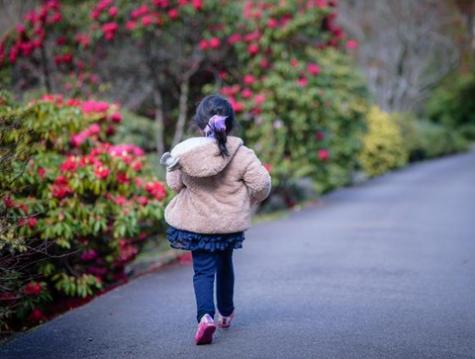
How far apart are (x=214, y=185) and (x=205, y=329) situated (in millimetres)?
971

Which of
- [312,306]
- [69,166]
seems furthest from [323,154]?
[312,306]

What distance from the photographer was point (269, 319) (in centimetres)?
498

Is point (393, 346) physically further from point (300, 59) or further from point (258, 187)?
point (300, 59)

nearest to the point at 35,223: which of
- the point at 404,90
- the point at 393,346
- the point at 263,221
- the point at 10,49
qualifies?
the point at 393,346

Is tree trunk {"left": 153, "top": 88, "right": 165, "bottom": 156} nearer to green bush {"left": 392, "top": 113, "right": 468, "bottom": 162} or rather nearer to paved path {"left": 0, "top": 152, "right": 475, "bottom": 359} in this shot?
paved path {"left": 0, "top": 152, "right": 475, "bottom": 359}

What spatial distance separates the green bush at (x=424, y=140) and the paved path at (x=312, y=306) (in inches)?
673

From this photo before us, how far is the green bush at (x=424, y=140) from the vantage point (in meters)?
26.0

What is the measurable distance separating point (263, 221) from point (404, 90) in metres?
21.1

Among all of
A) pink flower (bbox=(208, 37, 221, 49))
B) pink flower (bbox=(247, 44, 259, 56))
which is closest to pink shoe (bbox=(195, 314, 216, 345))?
pink flower (bbox=(208, 37, 221, 49))

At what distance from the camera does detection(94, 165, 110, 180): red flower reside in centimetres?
626

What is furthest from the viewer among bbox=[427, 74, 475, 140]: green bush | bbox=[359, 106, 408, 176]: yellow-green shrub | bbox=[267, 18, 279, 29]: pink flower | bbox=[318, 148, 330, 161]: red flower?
bbox=[427, 74, 475, 140]: green bush

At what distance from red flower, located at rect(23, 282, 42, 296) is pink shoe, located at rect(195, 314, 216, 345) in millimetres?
2013

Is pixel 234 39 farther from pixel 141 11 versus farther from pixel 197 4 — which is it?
pixel 141 11

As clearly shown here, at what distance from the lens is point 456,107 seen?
39.6m
